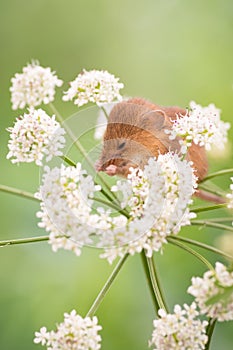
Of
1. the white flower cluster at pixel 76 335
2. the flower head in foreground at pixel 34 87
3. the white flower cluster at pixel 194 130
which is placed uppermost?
the flower head in foreground at pixel 34 87

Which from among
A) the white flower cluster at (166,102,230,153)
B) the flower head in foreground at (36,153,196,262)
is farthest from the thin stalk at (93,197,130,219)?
the white flower cluster at (166,102,230,153)

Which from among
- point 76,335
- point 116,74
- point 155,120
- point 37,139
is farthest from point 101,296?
point 116,74

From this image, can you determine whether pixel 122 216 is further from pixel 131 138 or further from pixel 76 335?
pixel 131 138

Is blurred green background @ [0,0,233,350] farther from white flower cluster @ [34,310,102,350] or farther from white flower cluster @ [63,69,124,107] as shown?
white flower cluster @ [34,310,102,350]

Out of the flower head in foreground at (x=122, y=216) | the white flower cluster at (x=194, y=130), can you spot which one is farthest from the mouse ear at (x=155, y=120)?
the flower head in foreground at (x=122, y=216)

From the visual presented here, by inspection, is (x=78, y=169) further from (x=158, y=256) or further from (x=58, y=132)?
(x=158, y=256)

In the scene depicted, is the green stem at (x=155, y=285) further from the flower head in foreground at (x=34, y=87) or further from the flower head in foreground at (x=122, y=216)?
the flower head in foreground at (x=34, y=87)

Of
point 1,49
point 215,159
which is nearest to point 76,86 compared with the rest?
point 215,159
